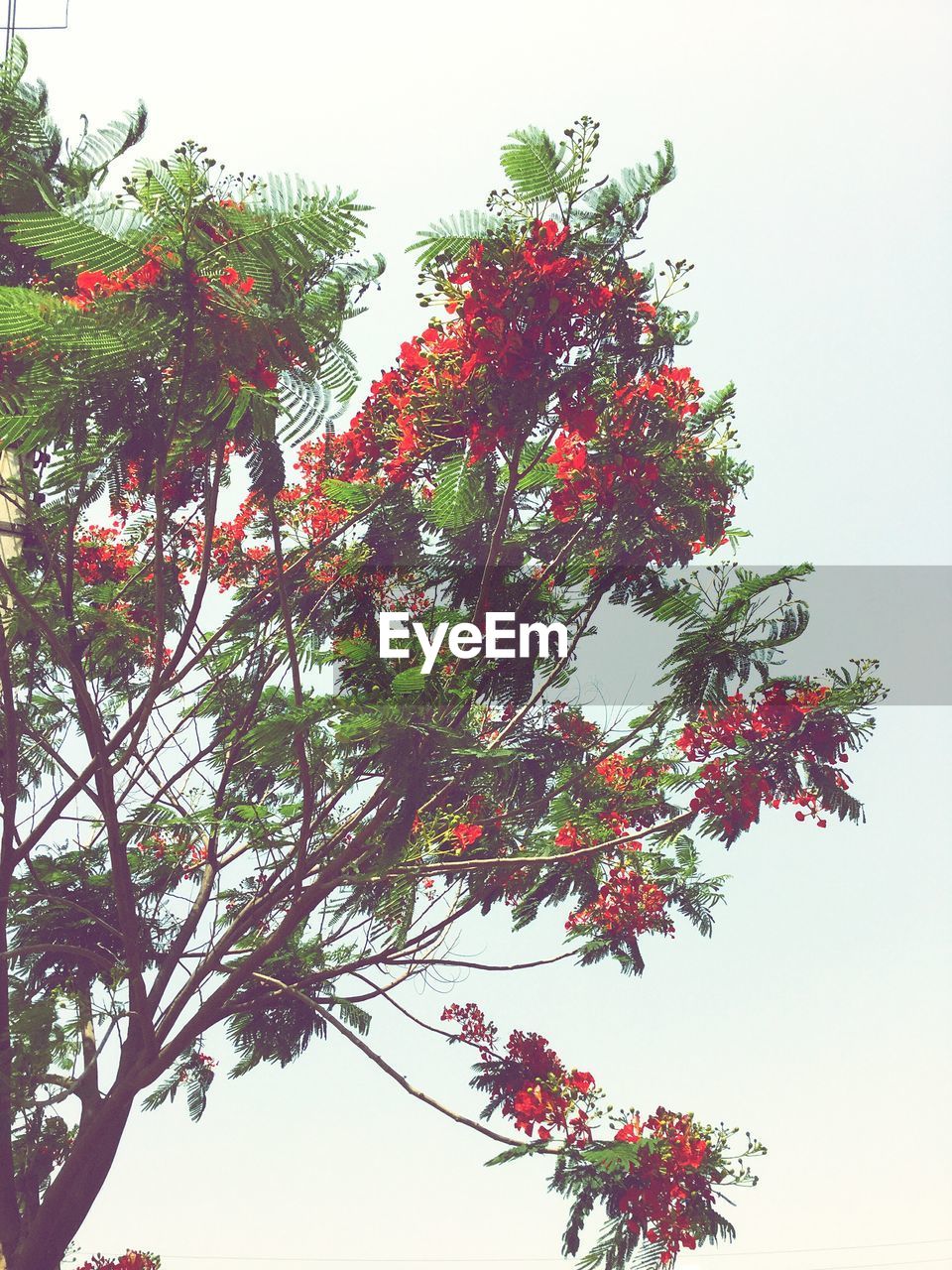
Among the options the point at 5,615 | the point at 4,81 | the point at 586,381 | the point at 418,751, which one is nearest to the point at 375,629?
the point at 418,751

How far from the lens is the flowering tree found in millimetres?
4164

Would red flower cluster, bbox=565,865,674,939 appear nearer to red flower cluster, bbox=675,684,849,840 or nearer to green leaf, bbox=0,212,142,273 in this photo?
red flower cluster, bbox=675,684,849,840

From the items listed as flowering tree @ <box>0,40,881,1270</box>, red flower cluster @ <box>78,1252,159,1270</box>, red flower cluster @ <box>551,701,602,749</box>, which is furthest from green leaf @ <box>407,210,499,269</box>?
red flower cluster @ <box>78,1252,159,1270</box>

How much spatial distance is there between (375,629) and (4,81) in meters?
2.84

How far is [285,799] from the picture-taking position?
7.17 meters

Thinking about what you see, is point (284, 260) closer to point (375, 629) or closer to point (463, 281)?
point (463, 281)

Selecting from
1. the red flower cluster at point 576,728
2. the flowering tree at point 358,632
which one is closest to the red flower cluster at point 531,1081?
the flowering tree at point 358,632

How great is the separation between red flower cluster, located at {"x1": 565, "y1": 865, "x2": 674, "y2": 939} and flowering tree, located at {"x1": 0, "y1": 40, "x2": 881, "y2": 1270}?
0.02 m

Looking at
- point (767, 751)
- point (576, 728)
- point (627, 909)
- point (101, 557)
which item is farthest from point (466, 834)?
point (101, 557)

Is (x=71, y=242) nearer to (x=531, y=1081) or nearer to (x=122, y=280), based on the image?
(x=122, y=280)
